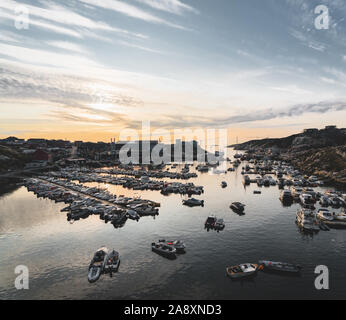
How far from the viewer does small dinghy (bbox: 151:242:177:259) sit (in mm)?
43531

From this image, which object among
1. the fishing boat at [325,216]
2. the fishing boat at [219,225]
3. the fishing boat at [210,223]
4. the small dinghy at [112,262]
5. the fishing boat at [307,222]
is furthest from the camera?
the fishing boat at [325,216]

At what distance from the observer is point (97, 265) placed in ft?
A: 129

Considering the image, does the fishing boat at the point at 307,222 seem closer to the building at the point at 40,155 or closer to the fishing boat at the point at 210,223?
the fishing boat at the point at 210,223

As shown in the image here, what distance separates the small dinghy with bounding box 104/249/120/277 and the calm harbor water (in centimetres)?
133

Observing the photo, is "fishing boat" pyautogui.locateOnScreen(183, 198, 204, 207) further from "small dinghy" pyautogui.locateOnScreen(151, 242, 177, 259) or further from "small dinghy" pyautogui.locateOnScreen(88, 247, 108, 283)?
"small dinghy" pyautogui.locateOnScreen(88, 247, 108, 283)

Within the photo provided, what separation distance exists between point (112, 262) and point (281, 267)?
2975cm

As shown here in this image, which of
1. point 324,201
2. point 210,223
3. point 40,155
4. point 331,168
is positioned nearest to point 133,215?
point 210,223

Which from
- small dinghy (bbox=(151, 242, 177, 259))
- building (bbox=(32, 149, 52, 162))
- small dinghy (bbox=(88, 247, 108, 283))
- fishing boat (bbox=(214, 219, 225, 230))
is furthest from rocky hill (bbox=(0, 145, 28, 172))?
fishing boat (bbox=(214, 219, 225, 230))

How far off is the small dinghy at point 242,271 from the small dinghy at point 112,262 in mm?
19690

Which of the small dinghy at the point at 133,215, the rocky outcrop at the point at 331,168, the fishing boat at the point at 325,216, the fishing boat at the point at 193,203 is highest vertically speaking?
the rocky outcrop at the point at 331,168

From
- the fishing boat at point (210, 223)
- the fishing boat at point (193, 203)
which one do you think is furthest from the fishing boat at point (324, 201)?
the fishing boat at point (210, 223)

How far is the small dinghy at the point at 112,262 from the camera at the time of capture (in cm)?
3897
